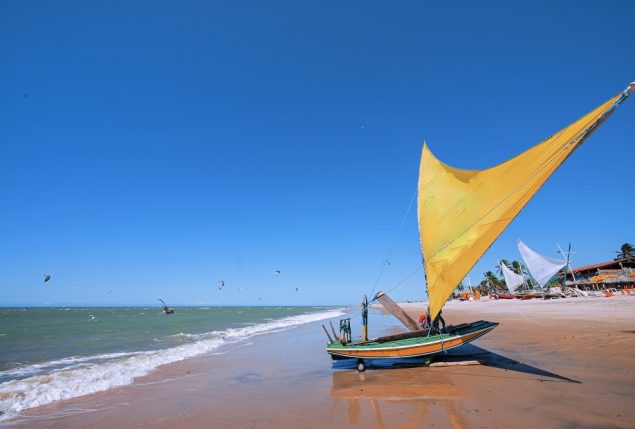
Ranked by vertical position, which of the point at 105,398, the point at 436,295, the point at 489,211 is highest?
the point at 489,211

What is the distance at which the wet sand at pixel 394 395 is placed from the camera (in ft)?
24.7

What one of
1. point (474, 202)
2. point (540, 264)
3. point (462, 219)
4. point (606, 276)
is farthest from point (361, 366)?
point (606, 276)

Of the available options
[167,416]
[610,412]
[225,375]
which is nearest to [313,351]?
[225,375]

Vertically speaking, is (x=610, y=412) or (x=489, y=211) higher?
(x=489, y=211)

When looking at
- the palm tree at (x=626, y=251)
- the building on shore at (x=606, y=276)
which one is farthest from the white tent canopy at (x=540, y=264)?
the palm tree at (x=626, y=251)

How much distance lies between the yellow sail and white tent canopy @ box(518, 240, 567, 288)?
164ft

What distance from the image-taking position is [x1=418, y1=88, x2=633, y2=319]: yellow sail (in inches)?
386

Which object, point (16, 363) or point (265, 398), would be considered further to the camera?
point (16, 363)

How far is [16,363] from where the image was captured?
62.4ft

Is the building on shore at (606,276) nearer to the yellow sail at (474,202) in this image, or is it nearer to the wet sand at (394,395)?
the wet sand at (394,395)

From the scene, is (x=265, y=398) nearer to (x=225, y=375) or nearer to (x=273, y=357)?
(x=225, y=375)

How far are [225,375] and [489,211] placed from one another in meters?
12.3

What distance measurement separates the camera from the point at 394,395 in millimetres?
9438

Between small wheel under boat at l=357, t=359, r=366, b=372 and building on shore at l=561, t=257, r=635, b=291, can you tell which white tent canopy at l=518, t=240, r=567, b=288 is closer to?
building on shore at l=561, t=257, r=635, b=291
